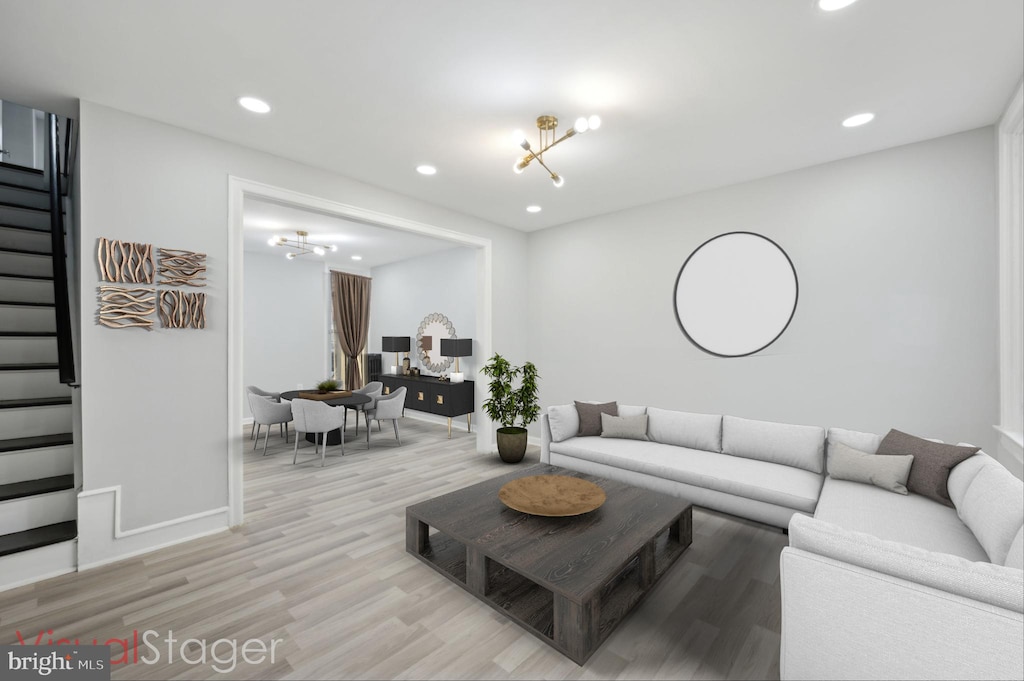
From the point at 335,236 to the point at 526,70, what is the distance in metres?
4.73

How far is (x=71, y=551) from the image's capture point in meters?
2.55

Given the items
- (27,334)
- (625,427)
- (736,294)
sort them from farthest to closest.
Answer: (736,294)
(625,427)
(27,334)

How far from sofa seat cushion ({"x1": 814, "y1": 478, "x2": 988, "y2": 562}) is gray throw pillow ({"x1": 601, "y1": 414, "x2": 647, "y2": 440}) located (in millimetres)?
1495

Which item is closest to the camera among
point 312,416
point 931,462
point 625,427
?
point 931,462

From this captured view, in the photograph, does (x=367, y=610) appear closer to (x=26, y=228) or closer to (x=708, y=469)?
(x=708, y=469)

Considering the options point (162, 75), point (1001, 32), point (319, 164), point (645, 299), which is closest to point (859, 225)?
point (1001, 32)

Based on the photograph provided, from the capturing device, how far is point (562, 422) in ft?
13.3

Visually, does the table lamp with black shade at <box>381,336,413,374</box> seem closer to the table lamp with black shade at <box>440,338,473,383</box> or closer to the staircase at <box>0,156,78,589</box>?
the table lamp with black shade at <box>440,338,473,383</box>

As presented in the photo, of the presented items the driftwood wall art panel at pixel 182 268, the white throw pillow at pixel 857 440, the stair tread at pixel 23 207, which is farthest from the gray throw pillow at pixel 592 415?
the stair tread at pixel 23 207

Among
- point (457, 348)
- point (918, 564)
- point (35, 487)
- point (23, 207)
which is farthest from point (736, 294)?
point (23, 207)

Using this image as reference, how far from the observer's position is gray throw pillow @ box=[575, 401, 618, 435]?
416 cm

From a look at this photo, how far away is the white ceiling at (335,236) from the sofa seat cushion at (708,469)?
2.93 m

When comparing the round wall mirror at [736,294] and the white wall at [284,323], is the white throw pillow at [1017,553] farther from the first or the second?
the white wall at [284,323]

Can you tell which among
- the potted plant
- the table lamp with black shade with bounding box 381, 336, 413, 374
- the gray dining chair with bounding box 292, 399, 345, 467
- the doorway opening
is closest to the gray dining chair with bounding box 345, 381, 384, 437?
the gray dining chair with bounding box 292, 399, 345, 467
